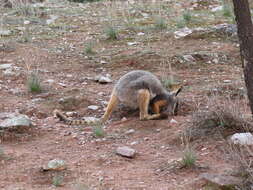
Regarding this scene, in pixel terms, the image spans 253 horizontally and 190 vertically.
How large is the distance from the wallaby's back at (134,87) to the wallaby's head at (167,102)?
3.2 inches

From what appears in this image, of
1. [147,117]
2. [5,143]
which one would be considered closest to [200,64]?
[147,117]

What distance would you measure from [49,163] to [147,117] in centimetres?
187

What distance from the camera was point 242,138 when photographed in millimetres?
5828

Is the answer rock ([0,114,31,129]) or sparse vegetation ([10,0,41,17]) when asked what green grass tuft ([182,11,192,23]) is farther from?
rock ([0,114,31,129])

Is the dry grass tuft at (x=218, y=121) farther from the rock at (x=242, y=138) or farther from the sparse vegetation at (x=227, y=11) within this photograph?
the sparse vegetation at (x=227, y=11)

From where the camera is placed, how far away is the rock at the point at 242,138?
575 cm

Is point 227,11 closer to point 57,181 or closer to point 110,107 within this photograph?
point 110,107

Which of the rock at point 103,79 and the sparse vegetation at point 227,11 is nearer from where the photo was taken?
the rock at point 103,79

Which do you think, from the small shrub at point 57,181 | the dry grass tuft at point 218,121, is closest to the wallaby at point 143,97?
the dry grass tuft at point 218,121

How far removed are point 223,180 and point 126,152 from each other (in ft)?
4.43

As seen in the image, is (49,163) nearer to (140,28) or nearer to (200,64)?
(200,64)

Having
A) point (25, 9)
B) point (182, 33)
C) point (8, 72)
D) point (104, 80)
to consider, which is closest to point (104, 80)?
point (104, 80)

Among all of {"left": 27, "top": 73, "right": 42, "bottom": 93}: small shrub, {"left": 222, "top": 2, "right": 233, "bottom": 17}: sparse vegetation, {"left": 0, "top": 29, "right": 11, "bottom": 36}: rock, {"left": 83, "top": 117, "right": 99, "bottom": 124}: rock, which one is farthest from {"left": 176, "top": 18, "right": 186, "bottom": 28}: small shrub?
{"left": 83, "top": 117, "right": 99, "bottom": 124}: rock

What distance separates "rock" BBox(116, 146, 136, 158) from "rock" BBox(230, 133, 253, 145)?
1.08 meters
